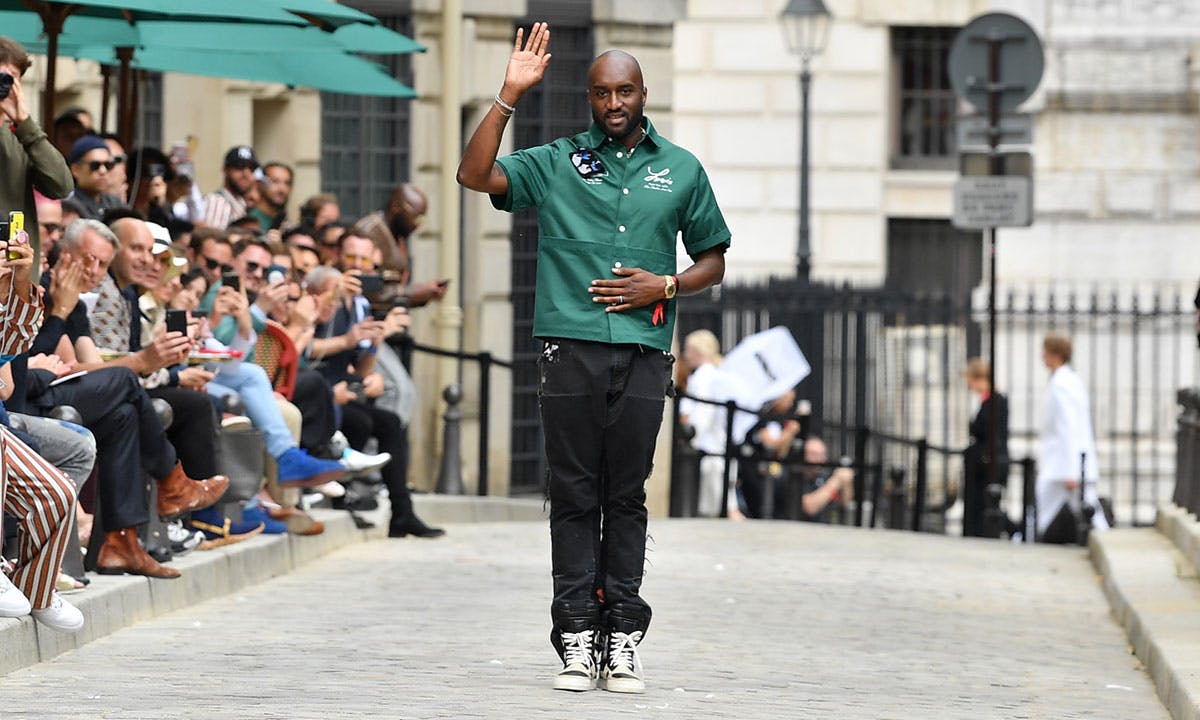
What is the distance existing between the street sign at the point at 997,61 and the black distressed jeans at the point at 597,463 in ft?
34.7

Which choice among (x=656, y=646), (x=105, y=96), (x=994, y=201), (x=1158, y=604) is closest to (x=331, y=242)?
(x=105, y=96)

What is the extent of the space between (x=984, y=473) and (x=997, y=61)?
2990mm

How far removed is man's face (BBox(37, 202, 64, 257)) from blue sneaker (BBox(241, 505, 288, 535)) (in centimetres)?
192

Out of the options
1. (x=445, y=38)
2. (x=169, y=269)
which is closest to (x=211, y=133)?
(x=445, y=38)

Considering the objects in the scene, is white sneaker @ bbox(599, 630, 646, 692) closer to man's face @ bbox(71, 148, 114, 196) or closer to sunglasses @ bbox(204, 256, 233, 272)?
man's face @ bbox(71, 148, 114, 196)

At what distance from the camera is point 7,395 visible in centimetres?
998

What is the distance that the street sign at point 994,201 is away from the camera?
1919cm

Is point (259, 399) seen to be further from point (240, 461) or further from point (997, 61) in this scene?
point (997, 61)

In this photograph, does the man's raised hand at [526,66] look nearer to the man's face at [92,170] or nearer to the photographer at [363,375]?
the man's face at [92,170]

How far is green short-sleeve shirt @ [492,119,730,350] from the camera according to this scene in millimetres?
9070

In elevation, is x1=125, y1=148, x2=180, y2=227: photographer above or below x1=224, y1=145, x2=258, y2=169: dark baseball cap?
below

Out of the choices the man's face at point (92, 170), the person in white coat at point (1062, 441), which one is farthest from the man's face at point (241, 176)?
the person in white coat at point (1062, 441)

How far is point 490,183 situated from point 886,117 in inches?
903

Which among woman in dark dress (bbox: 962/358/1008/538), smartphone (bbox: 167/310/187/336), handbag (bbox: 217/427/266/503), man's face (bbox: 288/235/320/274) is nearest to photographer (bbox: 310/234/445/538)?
man's face (bbox: 288/235/320/274)
